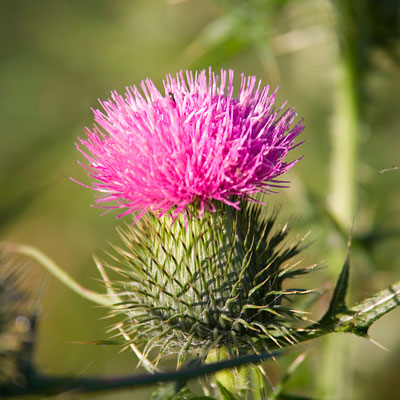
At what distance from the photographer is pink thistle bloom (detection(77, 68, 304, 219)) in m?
2.17

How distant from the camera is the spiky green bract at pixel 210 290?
221cm

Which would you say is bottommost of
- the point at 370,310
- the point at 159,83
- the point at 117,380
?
the point at 117,380

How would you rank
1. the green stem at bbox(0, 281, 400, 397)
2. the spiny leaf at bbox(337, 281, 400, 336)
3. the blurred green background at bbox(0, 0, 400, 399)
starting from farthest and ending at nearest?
the blurred green background at bbox(0, 0, 400, 399), the spiny leaf at bbox(337, 281, 400, 336), the green stem at bbox(0, 281, 400, 397)

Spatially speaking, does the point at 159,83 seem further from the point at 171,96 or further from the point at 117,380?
the point at 117,380

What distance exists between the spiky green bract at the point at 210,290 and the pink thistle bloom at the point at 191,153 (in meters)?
0.11

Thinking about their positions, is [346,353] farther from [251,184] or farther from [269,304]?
[251,184]

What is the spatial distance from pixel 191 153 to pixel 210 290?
22.5 inches

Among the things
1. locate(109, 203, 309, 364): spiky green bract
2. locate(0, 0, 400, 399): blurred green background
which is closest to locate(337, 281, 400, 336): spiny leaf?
locate(109, 203, 309, 364): spiky green bract

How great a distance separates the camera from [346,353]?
3438mm

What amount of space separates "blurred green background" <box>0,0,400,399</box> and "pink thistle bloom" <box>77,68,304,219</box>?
1.04ft

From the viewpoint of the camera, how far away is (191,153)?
2.20 meters

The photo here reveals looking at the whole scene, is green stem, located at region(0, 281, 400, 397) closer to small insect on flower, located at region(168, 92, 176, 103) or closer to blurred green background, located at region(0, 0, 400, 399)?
blurred green background, located at region(0, 0, 400, 399)

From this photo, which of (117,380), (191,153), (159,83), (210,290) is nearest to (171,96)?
(191,153)

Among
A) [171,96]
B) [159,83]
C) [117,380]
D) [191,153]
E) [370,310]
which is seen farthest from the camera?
[159,83]
